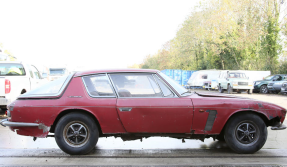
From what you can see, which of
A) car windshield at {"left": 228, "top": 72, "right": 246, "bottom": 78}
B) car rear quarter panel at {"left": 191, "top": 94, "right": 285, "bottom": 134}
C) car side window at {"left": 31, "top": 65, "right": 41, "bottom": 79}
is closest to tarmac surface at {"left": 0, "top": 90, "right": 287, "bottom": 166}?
car rear quarter panel at {"left": 191, "top": 94, "right": 285, "bottom": 134}

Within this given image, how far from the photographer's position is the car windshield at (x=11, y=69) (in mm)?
9383

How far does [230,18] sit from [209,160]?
106ft

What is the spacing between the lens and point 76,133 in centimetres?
429

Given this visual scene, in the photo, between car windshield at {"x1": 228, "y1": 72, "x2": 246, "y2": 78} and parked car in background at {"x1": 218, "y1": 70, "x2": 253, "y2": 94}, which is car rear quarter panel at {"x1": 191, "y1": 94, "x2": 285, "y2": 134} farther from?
car windshield at {"x1": 228, "y1": 72, "x2": 246, "y2": 78}

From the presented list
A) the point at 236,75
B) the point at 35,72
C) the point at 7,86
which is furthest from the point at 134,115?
the point at 236,75

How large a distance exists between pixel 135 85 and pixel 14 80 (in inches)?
232

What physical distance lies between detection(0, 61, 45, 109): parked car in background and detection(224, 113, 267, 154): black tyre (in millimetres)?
6653

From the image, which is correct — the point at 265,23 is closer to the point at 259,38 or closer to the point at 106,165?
the point at 259,38

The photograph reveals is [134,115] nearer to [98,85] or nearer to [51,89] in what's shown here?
[98,85]

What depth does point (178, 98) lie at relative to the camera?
431cm

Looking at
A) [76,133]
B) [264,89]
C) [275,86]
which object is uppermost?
[275,86]

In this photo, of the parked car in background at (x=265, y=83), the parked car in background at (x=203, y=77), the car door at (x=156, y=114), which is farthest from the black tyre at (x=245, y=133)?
the parked car in background at (x=203, y=77)

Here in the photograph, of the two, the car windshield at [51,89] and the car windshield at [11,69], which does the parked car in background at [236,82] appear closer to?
the car windshield at [11,69]

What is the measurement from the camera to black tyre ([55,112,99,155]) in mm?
4266
